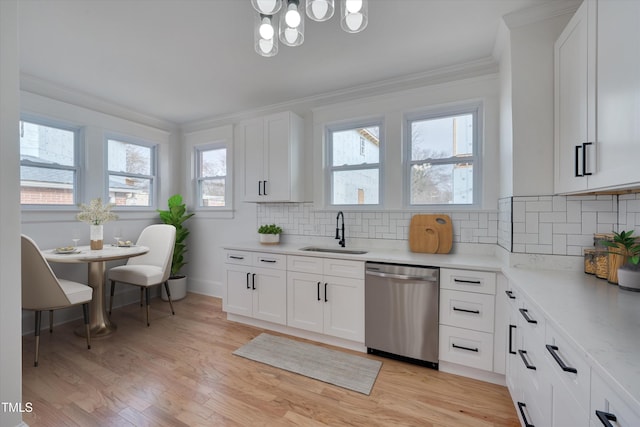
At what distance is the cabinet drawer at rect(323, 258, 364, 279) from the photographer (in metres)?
2.52

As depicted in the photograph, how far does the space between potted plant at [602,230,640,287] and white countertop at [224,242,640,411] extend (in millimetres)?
86

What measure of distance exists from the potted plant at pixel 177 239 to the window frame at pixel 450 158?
10.5ft

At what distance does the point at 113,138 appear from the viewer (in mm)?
3770

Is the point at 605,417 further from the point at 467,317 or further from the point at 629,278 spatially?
the point at 467,317

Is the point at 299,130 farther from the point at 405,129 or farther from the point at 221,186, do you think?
the point at 221,186

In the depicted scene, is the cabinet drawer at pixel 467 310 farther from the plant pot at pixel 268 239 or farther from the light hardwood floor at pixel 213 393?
the plant pot at pixel 268 239

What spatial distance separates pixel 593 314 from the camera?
1.11 meters

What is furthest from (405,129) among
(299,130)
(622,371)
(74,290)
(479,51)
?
(74,290)

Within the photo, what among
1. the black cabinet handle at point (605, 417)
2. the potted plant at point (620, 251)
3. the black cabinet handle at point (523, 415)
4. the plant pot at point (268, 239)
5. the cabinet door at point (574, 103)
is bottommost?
the black cabinet handle at point (523, 415)

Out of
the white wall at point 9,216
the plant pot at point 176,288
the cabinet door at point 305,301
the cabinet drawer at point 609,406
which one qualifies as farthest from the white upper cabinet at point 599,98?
the plant pot at point 176,288

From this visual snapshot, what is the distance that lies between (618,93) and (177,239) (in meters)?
4.58

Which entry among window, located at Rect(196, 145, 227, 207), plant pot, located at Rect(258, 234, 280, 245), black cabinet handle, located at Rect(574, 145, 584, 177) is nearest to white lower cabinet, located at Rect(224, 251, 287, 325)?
plant pot, located at Rect(258, 234, 280, 245)

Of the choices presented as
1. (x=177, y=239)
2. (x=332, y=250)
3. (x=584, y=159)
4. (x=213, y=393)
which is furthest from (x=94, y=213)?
(x=584, y=159)

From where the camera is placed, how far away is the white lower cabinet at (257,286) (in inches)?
115
